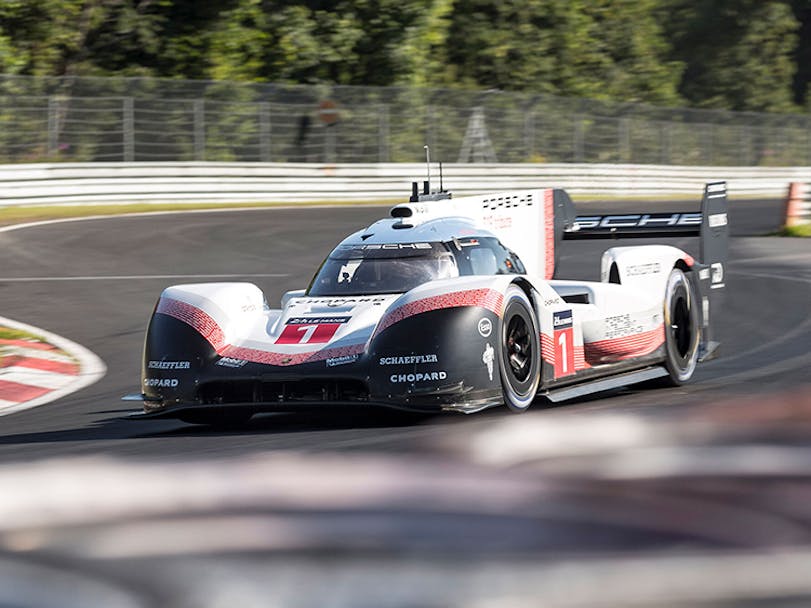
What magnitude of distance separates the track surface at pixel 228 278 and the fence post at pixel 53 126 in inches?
115

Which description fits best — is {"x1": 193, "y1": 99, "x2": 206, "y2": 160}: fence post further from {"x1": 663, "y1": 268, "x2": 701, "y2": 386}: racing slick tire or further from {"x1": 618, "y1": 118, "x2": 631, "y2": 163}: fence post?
{"x1": 663, "y1": 268, "x2": 701, "y2": 386}: racing slick tire

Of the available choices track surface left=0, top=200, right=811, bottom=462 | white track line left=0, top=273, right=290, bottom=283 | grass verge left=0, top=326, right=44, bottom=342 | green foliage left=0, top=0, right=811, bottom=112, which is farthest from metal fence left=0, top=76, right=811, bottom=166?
grass verge left=0, top=326, right=44, bottom=342

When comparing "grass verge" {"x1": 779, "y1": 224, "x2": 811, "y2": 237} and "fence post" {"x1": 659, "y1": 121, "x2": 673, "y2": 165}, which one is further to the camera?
"fence post" {"x1": 659, "y1": 121, "x2": 673, "y2": 165}

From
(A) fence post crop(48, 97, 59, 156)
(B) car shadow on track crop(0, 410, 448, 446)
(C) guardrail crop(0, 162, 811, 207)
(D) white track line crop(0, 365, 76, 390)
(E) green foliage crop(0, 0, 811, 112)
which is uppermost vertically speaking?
(E) green foliage crop(0, 0, 811, 112)

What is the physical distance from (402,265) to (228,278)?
7.93 m

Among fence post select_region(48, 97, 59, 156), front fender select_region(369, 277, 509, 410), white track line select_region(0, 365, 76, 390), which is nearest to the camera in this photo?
front fender select_region(369, 277, 509, 410)

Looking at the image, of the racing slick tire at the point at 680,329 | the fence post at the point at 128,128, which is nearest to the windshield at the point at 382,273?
the racing slick tire at the point at 680,329

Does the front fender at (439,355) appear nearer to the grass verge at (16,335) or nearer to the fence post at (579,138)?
the grass verge at (16,335)

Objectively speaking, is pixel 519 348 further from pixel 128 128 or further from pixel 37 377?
pixel 128 128

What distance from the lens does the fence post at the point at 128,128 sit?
24.3m

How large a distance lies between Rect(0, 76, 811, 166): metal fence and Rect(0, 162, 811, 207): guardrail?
1.47 feet

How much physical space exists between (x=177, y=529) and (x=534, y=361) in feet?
16.7

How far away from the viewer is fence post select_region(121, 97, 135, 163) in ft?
79.7

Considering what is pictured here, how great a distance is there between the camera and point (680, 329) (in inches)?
368
